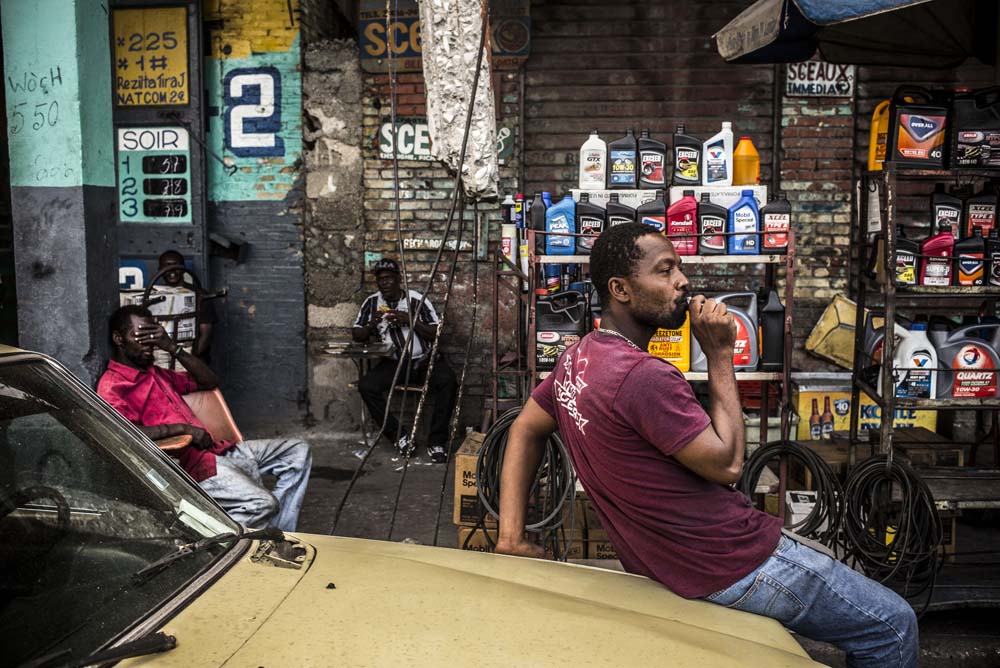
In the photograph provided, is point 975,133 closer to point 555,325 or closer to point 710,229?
point 710,229

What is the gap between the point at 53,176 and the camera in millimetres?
4672

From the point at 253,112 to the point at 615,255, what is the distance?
609 centimetres

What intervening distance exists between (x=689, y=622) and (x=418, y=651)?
759mm

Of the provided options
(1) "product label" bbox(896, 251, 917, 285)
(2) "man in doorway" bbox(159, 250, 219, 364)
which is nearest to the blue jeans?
(1) "product label" bbox(896, 251, 917, 285)

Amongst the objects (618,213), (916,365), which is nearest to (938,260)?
(916,365)

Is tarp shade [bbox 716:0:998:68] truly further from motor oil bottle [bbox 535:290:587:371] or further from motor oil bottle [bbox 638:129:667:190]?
motor oil bottle [bbox 535:290:587:371]

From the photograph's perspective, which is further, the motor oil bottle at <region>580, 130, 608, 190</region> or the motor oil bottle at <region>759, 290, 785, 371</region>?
the motor oil bottle at <region>580, 130, 608, 190</region>

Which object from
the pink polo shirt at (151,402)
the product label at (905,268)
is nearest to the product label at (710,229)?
the product label at (905,268)

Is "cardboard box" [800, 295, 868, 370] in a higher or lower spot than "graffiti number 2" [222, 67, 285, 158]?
lower

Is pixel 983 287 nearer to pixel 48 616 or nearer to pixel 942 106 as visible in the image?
pixel 942 106

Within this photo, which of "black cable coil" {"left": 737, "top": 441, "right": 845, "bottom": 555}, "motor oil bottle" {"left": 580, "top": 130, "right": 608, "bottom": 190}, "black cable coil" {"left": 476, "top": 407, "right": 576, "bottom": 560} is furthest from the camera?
"motor oil bottle" {"left": 580, "top": 130, "right": 608, "bottom": 190}

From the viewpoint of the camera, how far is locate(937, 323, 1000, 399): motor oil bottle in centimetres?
472

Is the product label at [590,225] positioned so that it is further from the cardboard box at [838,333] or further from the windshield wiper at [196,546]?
the windshield wiper at [196,546]

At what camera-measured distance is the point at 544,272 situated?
506cm
